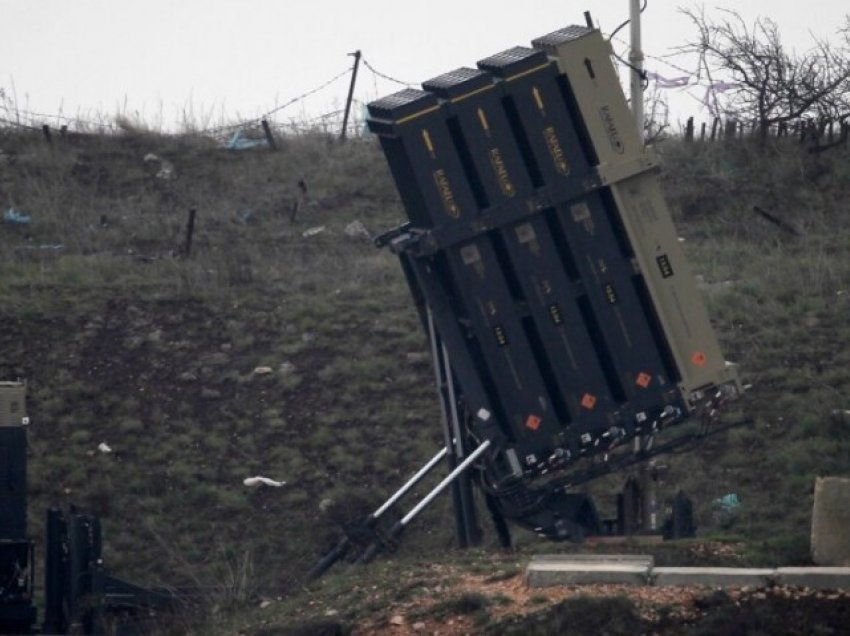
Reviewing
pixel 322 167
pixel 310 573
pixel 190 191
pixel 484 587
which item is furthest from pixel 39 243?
pixel 484 587

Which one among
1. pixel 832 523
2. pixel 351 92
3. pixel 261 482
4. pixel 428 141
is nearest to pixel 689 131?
pixel 351 92

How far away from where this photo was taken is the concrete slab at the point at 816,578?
968cm

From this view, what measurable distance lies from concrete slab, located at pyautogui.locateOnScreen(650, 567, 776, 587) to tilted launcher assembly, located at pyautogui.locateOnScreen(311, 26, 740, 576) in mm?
3446

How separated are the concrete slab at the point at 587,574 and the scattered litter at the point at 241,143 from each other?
68.1 feet

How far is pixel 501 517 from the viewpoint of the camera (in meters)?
14.0

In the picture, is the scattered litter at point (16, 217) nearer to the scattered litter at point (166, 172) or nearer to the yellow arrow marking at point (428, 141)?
the scattered litter at point (166, 172)

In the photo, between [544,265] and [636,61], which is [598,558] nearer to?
[544,265]

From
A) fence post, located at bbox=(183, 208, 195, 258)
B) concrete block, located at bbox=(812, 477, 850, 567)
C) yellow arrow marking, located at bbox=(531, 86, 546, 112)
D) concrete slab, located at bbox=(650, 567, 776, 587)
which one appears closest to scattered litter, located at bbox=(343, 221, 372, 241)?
fence post, located at bbox=(183, 208, 195, 258)

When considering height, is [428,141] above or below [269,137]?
below

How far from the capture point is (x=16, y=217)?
2636 cm

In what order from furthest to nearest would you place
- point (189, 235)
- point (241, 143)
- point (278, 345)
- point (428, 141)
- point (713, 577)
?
point (241, 143) < point (189, 235) < point (278, 345) < point (428, 141) < point (713, 577)

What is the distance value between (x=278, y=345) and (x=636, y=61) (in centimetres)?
630

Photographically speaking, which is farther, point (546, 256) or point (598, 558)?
point (546, 256)

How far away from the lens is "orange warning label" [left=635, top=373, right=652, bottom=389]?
13.7 m
